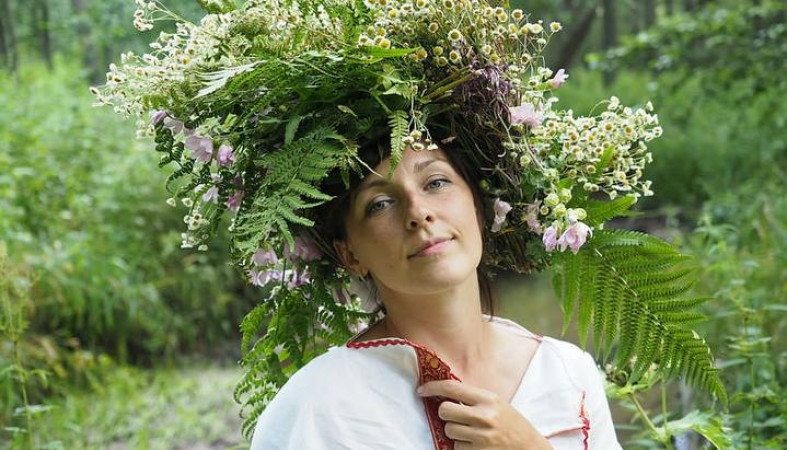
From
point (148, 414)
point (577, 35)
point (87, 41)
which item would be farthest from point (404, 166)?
point (87, 41)

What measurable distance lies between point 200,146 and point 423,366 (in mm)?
678

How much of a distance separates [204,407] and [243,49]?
4.40 meters

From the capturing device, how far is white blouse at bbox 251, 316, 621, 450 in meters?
1.97

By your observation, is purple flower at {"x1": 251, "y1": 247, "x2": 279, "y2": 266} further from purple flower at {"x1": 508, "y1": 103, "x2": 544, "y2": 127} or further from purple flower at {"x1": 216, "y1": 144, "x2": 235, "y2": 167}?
purple flower at {"x1": 508, "y1": 103, "x2": 544, "y2": 127}

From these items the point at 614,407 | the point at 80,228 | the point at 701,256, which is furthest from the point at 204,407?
the point at 701,256

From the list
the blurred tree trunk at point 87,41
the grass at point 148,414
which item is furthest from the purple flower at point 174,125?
the blurred tree trunk at point 87,41

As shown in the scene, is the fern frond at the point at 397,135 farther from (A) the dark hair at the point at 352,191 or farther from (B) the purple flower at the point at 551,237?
(B) the purple flower at the point at 551,237

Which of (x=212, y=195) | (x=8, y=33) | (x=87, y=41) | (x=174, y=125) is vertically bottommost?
(x=212, y=195)

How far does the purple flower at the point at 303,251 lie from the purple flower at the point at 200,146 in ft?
1.05

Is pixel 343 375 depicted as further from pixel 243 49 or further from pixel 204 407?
pixel 204 407

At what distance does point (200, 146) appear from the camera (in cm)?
202

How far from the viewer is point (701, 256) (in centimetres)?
621

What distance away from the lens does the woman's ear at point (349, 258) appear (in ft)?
7.29

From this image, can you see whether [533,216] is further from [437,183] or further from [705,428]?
[705,428]
